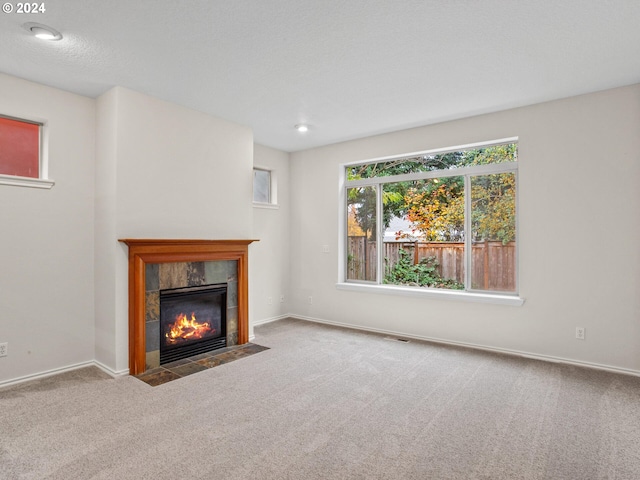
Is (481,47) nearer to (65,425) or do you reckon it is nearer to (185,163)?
(185,163)

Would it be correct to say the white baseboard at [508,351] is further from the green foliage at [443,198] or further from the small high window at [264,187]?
the small high window at [264,187]

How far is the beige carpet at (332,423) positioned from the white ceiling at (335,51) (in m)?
2.66

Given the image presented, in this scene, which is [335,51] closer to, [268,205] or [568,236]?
[568,236]

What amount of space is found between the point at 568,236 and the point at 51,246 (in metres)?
4.96

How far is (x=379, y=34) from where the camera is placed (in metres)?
2.52

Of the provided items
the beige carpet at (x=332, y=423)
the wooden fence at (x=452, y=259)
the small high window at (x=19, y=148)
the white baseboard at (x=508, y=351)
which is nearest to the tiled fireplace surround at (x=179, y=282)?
the beige carpet at (x=332, y=423)

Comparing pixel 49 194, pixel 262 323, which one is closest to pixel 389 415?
pixel 262 323

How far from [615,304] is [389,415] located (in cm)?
249

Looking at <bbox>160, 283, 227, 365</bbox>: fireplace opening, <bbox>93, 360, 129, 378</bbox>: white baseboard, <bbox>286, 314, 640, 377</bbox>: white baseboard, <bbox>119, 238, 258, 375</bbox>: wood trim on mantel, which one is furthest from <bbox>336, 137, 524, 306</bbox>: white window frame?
<bbox>93, 360, 129, 378</bbox>: white baseboard

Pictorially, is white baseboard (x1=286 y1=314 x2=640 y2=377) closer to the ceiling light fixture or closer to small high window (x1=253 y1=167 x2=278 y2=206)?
small high window (x1=253 y1=167 x2=278 y2=206)

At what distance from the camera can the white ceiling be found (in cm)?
226

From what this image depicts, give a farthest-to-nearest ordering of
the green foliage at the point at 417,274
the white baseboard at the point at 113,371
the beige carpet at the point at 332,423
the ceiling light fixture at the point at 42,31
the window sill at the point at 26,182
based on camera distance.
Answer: the green foliage at the point at 417,274 < the white baseboard at the point at 113,371 < the window sill at the point at 26,182 < the ceiling light fixture at the point at 42,31 < the beige carpet at the point at 332,423

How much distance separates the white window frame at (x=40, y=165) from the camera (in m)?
3.15

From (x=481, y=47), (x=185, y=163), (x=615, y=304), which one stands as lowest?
(x=615, y=304)
